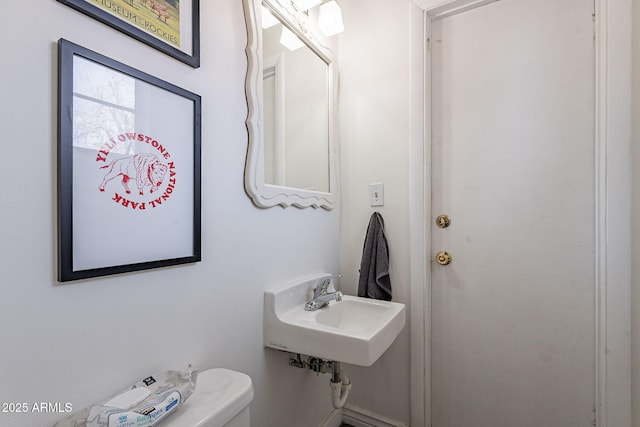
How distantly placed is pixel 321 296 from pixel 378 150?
82 cm

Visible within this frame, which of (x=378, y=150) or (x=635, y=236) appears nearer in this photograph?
(x=635, y=236)

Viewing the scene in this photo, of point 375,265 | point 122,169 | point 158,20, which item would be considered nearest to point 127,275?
point 122,169

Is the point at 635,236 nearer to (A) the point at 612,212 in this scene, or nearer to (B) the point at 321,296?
(A) the point at 612,212

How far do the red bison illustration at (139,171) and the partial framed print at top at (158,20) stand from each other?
317 mm

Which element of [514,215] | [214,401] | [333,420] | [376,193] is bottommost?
[333,420]

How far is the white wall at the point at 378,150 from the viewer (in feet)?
5.10

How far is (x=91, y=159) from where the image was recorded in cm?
70

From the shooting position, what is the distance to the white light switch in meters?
1.61

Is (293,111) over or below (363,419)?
over

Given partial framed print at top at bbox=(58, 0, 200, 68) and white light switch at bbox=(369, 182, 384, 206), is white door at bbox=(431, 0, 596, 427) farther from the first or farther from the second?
partial framed print at top at bbox=(58, 0, 200, 68)

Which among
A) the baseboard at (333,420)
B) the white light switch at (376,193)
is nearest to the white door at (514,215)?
the white light switch at (376,193)

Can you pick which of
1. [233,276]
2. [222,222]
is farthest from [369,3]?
[233,276]

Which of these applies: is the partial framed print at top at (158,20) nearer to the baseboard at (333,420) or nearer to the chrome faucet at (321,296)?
the chrome faucet at (321,296)

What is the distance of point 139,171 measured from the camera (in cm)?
79
